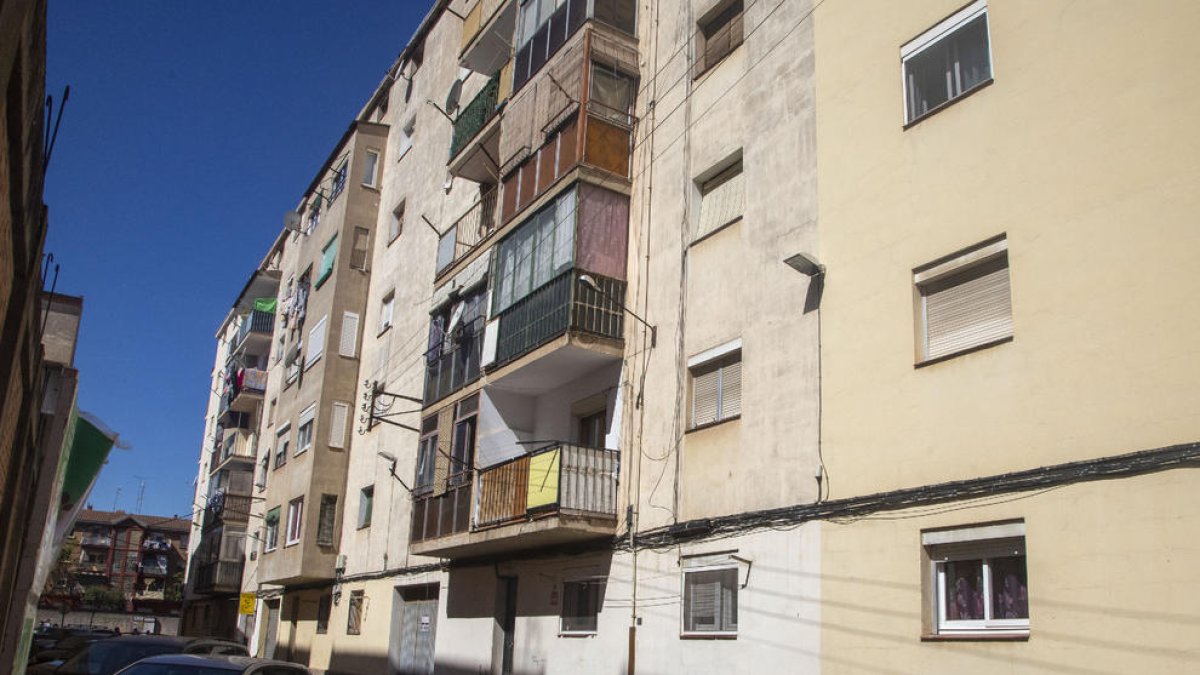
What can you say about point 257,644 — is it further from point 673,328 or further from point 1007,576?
point 1007,576

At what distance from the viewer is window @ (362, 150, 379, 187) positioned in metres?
30.3

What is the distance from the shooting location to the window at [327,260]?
1180 inches

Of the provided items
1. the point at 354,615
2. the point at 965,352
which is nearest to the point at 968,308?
the point at 965,352

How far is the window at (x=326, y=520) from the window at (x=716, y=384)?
51.6 feet

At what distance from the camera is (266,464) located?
36906mm

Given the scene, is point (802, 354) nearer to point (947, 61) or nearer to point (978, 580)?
point (978, 580)

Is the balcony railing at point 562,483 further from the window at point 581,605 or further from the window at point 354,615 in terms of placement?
the window at point 354,615

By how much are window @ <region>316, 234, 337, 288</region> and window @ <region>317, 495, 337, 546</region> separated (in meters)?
6.96

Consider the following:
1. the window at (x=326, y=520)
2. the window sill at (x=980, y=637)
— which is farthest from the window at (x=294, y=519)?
the window sill at (x=980, y=637)

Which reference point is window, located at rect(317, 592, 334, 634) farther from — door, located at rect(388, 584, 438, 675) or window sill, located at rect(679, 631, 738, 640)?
window sill, located at rect(679, 631, 738, 640)

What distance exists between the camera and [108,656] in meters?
14.4

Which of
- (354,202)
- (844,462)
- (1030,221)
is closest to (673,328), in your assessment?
(844,462)

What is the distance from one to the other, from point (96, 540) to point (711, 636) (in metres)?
105

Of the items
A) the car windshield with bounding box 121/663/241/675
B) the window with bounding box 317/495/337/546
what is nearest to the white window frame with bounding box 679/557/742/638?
the car windshield with bounding box 121/663/241/675
